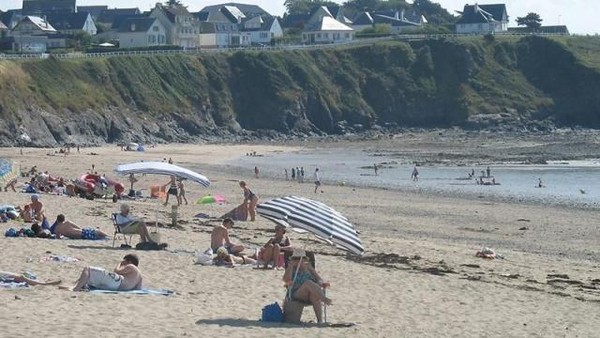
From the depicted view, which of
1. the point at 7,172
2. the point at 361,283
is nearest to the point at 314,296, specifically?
the point at 361,283

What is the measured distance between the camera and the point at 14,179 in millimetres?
32906

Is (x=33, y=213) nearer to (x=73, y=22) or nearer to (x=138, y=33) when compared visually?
(x=138, y=33)

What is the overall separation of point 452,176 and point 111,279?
131ft

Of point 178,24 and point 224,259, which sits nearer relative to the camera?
point 224,259

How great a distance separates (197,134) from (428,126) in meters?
24.0

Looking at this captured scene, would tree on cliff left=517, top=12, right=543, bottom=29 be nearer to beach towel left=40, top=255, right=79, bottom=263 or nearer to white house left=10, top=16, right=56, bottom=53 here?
white house left=10, top=16, right=56, bottom=53

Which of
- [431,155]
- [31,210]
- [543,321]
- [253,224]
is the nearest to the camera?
[543,321]

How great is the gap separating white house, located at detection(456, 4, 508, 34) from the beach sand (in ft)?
325

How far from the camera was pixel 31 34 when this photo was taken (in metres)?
109

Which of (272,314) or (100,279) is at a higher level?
(100,279)

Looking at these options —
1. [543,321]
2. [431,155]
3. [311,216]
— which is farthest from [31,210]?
[431,155]

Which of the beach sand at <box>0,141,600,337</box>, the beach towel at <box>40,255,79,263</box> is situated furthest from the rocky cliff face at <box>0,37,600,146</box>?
the beach towel at <box>40,255,79,263</box>

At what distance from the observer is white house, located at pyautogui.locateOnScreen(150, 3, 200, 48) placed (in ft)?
364

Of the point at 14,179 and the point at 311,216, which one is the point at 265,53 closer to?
the point at 14,179
